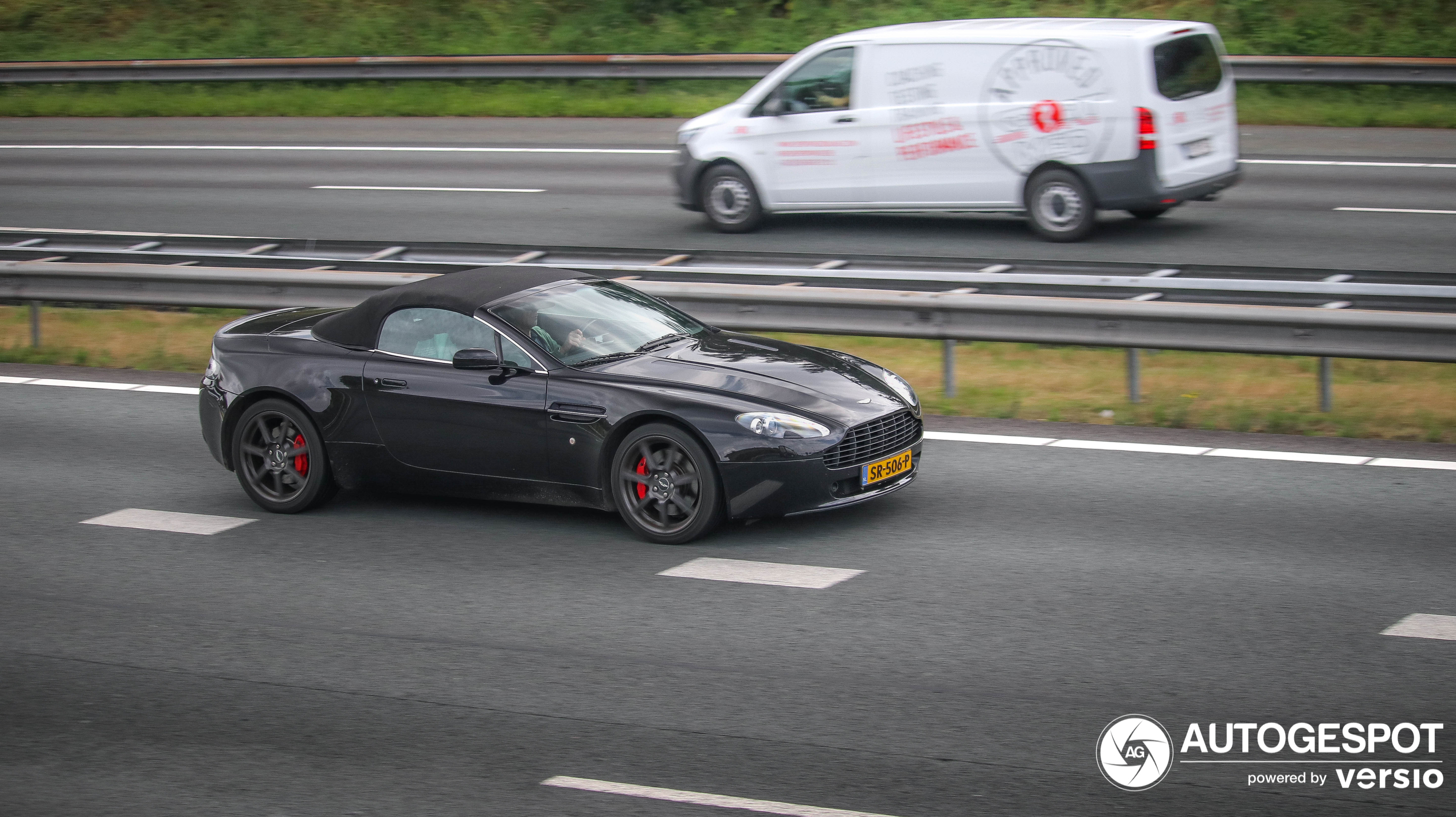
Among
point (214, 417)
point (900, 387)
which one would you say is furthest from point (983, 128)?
point (214, 417)

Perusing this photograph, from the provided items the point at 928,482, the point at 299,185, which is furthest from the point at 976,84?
the point at 299,185

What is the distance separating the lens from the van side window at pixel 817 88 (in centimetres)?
1531

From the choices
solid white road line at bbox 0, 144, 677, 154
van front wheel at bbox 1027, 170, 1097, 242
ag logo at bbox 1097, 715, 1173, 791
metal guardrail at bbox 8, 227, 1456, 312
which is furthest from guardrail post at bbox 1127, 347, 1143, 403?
solid white road line at bbox 0, 144, 677, 154

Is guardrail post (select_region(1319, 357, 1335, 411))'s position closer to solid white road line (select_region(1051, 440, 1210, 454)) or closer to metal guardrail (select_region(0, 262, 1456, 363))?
metal guardrail (select_region(0, 262, 1456, 363))

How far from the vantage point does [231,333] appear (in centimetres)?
895

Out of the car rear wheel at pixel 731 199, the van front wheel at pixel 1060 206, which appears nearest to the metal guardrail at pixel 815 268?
the van front wheel at pixel 1060 206

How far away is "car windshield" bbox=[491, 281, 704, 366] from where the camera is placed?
817 cm

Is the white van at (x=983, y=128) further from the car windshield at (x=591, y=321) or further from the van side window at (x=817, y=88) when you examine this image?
the car windshield at (x=591, y=321)

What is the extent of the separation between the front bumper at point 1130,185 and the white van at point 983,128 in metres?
0.01

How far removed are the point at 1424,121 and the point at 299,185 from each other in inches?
571

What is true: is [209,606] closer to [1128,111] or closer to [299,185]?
[1128,111]

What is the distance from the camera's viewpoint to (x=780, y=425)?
7535mm

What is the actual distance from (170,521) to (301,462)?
2.54 feet

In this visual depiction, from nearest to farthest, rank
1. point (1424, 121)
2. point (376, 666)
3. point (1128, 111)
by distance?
point (376, 666) < point (1128, 111) < point (1424, 121)
